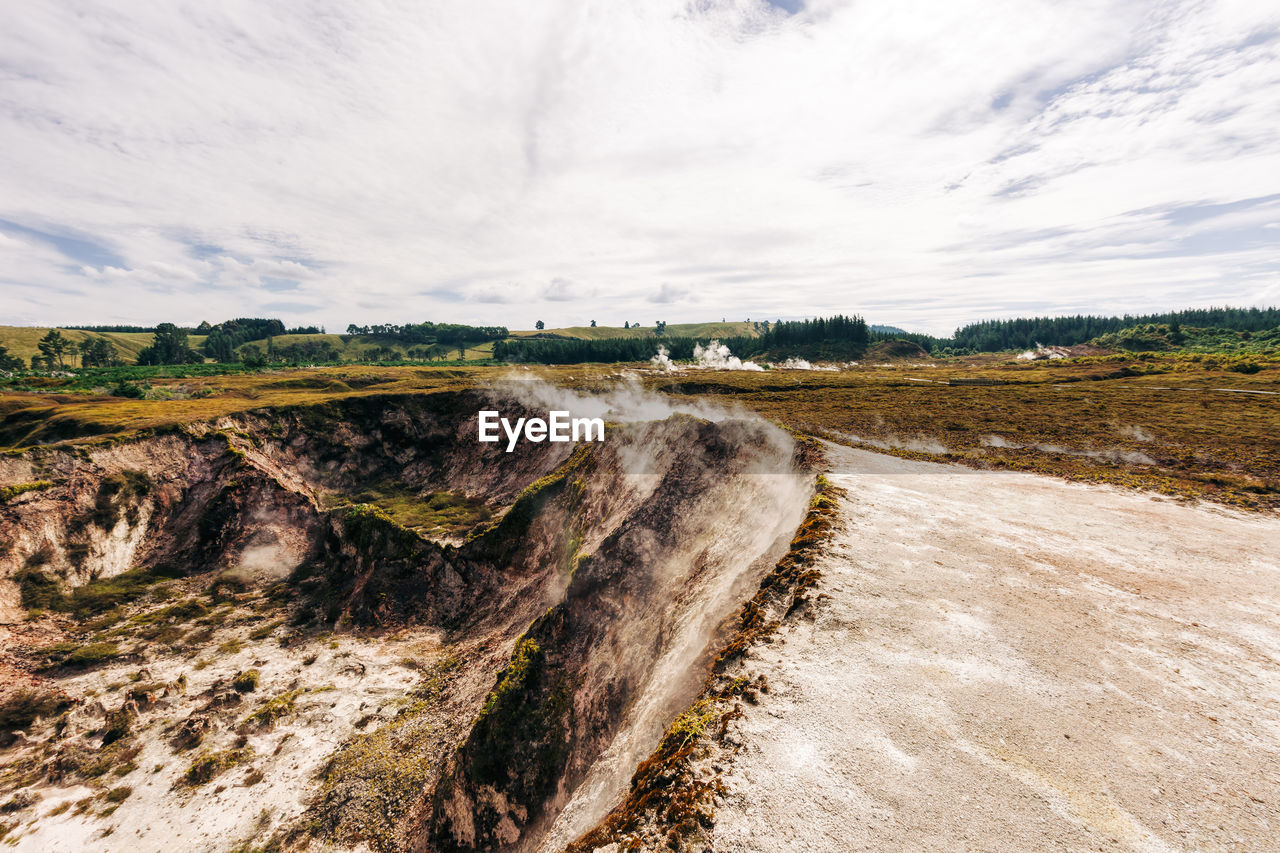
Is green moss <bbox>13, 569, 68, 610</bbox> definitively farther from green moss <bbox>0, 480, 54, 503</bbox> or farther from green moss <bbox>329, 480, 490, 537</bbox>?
green moss <bbox>329, 480, 490, 537</bbox>

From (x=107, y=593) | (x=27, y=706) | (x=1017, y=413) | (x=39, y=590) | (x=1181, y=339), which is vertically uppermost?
(x=1181, y=339)

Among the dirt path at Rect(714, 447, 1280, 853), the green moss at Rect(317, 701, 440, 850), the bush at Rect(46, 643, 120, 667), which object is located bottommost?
the green moss at Rect(317, 701, 440, 850)

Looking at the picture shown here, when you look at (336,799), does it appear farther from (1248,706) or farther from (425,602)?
(1248,706)

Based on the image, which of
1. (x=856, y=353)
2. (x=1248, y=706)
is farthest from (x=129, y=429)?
(x=856, y=353)

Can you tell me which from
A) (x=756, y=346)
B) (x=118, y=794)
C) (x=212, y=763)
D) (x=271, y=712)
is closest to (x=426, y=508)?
(x=271, y=712)

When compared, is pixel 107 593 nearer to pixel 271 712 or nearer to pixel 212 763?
pixel 271 712
